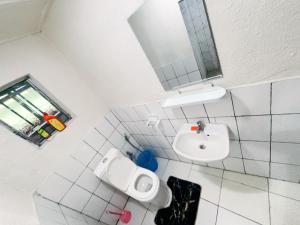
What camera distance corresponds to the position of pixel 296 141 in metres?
1.09

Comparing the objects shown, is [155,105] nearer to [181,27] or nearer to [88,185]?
[181,27]

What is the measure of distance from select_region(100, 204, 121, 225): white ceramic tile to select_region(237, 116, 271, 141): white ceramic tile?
174cm

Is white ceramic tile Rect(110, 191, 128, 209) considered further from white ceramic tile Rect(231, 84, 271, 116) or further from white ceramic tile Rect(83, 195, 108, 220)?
white ceramic tile Rect(231, 84, 271, 116)

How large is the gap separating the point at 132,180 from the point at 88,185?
489 millimetres

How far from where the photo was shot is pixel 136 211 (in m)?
2.01

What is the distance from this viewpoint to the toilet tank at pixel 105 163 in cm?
173

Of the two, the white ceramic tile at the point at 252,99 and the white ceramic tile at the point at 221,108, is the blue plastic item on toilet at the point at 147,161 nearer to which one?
the white ceramic tile at the point at 221,108

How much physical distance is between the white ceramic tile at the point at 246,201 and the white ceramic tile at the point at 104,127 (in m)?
1.44

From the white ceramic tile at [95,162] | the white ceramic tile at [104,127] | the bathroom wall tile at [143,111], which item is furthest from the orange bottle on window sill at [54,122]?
the bathroom wall tile at [143,111]

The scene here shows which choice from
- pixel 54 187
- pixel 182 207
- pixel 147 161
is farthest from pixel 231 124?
pixel 54 187

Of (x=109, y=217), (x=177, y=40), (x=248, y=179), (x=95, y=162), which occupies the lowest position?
(x=109, y=217)

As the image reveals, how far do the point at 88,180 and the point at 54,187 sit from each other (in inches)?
13.3

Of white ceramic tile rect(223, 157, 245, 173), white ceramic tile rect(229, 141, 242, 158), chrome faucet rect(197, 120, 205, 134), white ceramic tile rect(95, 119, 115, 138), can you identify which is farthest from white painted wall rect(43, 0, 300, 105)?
white ceramic tile rect(223, 157, 245, 173)

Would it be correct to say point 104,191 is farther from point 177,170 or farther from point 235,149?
point 235,149
